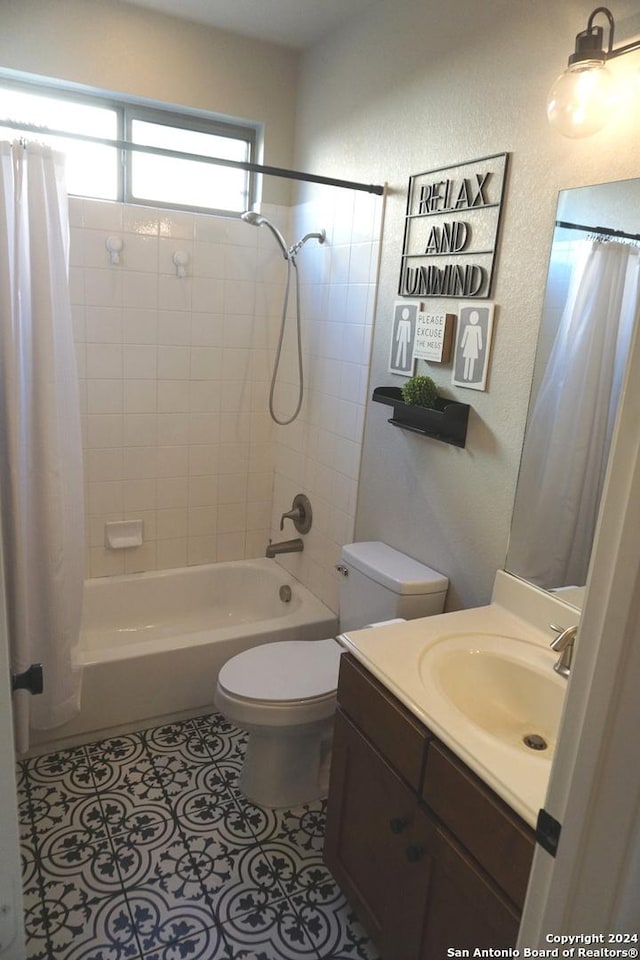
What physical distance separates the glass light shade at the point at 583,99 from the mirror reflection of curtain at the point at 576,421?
10.9 inches

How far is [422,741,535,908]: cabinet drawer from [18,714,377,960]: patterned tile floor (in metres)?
0.70

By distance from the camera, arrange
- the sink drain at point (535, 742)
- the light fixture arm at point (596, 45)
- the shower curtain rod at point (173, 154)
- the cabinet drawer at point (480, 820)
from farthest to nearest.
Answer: the shower curtain rod at point (173, 154), the sink drain at point (535, 742), the light fixture arm at point (596, 45), the cabinet drawer at point (480, 820)

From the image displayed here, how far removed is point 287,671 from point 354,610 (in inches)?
12.4

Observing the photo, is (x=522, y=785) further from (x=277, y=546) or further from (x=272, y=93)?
(x=272, y=93)

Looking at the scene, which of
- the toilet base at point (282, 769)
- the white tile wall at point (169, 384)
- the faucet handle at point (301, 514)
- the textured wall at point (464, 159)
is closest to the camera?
the textured wall at point (464, 159)

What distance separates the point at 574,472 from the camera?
1.68 m

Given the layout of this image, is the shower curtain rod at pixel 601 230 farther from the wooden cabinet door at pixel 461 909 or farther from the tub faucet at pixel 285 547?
the tub faucet at pixel 285 547

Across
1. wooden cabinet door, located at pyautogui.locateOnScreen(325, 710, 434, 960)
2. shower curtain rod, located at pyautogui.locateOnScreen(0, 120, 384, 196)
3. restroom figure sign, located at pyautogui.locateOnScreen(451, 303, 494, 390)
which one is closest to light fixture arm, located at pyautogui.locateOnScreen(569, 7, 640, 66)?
restroom figure sign, located at pyautogui.locateOnScreen(451, 303, 494, 390)

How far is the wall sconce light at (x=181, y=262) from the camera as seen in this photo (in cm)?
283

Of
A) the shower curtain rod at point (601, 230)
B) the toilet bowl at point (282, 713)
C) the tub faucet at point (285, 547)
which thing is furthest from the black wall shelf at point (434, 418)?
the tub faucet at point (285, 547)

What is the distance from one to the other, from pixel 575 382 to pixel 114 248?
2.00 meters

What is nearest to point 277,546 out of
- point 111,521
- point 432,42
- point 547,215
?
point 111,521

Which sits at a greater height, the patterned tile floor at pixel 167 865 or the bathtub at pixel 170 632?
the bathtub at pixel 170 632

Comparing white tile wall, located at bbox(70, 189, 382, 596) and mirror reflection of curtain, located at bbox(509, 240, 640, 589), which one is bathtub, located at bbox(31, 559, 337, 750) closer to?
white tile wall, located at bbox(70, 189, 382, 596)
